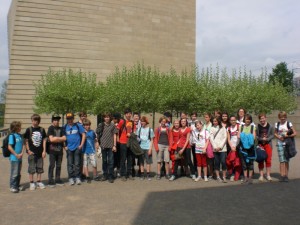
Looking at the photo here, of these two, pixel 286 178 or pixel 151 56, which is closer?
pixel 286 178

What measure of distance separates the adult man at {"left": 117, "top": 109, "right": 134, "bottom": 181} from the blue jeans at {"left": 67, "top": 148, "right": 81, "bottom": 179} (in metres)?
1.25

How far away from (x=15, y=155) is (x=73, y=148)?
1.46 metres

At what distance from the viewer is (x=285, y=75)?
173 ft

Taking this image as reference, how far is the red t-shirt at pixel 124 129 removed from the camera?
29.6ft

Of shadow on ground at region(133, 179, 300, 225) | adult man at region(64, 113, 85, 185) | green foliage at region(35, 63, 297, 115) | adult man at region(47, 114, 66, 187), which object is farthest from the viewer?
green foliage at region(35, 63, 297, 115)

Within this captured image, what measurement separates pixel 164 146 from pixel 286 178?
11.2ft

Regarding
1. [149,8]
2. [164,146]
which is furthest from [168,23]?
[164,146]

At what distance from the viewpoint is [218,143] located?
8.70 metres

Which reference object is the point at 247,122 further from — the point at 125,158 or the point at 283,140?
the point at 125,158

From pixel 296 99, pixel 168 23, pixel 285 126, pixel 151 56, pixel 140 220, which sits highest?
pixel 168 23

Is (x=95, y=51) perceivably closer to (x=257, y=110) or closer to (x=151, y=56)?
(x=151, y=56)

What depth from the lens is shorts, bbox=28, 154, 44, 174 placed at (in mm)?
7781

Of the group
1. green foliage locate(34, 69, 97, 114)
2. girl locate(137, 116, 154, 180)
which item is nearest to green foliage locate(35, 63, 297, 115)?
green foliage locate(34, 69, 97, 114)

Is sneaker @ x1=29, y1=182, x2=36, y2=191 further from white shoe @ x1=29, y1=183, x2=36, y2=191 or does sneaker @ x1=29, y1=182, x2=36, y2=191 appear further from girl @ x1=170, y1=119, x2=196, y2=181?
girl @ x1=170, y1=119, x2=196, y2=181
